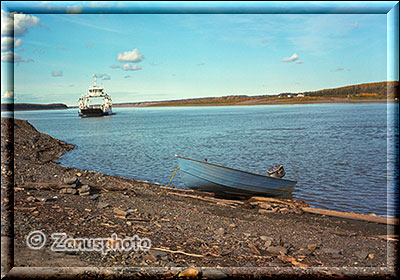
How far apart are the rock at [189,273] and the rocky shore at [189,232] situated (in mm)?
12

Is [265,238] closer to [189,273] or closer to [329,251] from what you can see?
[329,251]

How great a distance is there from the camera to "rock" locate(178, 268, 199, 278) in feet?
12.1

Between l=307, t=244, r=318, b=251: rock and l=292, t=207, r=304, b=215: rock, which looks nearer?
l=307, t=244, r=318, b=251: rock

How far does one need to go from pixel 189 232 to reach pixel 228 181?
4288 millimetres

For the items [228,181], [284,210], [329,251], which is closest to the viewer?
[329,251]

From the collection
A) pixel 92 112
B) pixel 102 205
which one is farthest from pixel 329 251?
pixel 92 112

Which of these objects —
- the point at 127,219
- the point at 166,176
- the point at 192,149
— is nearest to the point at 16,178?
the point at 127,219

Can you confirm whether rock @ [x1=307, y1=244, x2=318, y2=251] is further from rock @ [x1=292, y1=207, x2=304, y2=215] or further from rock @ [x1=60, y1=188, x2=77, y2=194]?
rock @ [x1=60, y1=188, x2=77, y2=194]

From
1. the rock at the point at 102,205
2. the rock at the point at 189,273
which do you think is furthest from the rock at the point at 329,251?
the rock at the point at 102,205

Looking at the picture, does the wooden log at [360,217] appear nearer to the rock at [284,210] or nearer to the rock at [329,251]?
the rock at [284,210]

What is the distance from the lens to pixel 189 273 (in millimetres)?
3709

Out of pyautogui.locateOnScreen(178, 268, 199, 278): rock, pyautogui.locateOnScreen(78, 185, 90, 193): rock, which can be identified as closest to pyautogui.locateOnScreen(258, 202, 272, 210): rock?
pyautogui.locateOnScreen(78, 185, 90, 193): rock

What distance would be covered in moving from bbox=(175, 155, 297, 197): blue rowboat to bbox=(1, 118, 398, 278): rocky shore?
55cm

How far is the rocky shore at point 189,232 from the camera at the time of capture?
416 centimetres
